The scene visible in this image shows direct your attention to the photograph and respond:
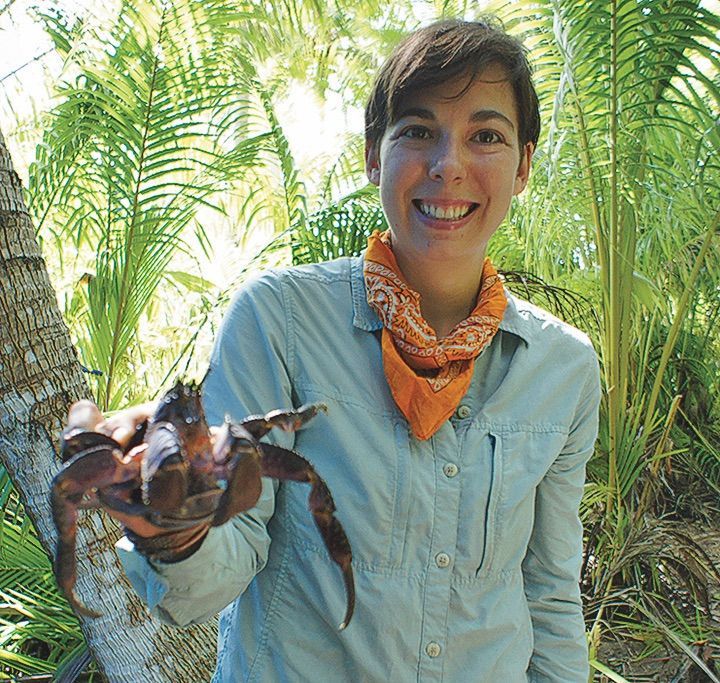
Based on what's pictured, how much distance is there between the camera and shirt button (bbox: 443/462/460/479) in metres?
1.29

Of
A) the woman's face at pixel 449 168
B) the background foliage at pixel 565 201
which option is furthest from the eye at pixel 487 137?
the background foliage at pixel 565 201

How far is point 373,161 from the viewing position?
1.47 m

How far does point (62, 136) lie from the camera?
11.2 ft

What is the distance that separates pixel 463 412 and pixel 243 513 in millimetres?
450

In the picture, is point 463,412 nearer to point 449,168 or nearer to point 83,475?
point 449,168

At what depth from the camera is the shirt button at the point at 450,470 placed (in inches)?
50.8

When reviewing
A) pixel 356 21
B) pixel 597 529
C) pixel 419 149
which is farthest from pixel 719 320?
pixel 356 21

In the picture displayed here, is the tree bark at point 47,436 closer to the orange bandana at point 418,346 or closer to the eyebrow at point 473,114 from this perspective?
the orange bandana at point 418,346

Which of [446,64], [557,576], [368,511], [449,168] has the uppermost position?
[446,64]

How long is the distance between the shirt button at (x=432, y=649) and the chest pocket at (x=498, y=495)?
12 centimetres

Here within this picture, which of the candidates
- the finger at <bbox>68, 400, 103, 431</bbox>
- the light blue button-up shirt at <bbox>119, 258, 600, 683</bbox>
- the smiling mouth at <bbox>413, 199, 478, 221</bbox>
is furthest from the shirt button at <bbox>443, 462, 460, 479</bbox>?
the finger at <bbox>68, 400, 103, 431</bbox>

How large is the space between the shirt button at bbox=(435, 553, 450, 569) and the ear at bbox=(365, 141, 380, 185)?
2.13 ft

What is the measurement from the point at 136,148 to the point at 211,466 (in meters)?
3.08

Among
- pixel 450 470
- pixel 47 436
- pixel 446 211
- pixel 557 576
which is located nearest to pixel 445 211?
pixel 446 211
